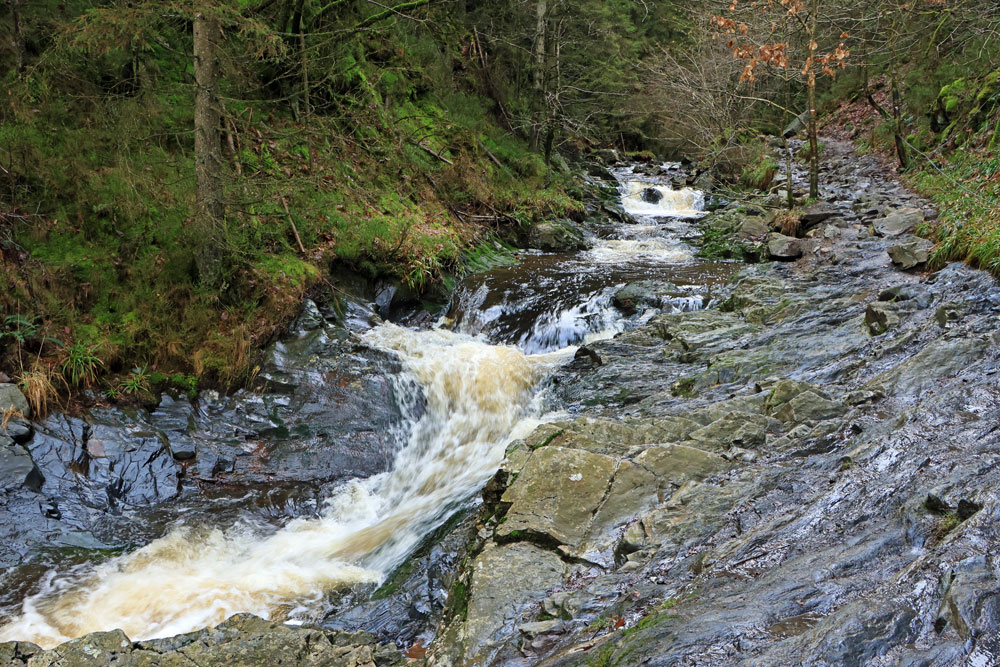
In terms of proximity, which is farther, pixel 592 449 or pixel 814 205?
pixel 814 205

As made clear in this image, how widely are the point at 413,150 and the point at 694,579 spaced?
12.2 meters

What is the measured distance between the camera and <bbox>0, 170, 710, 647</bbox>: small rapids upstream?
455 centimetres

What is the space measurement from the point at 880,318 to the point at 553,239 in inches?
332

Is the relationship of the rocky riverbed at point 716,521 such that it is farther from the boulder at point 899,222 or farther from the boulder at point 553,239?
the boulder at point 553,239

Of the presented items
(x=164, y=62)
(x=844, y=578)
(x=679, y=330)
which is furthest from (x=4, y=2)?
(x=844, y=578)

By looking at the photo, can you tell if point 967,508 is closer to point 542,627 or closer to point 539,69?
point 542,627

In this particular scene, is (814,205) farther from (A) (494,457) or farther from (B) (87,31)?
(B) (87,31)

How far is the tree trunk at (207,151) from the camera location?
6.43 metres

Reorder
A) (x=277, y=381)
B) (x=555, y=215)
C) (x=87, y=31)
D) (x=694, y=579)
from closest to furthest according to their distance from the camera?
(x=694, y=579) → (x=87, y=31) → (x=277, y=381) → (x=555, y=215)

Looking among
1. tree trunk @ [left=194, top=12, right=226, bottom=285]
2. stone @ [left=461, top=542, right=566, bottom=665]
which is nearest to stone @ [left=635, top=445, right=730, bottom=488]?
stone @ [left=461, top=542, right=566, bottom=665]

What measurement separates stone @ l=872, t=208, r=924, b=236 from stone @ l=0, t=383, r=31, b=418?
1348 cm

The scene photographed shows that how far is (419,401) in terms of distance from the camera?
7.64 metres

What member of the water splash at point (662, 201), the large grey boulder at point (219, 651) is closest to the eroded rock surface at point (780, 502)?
the large grey boulder at point (219, 651)

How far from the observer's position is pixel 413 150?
1361cm
